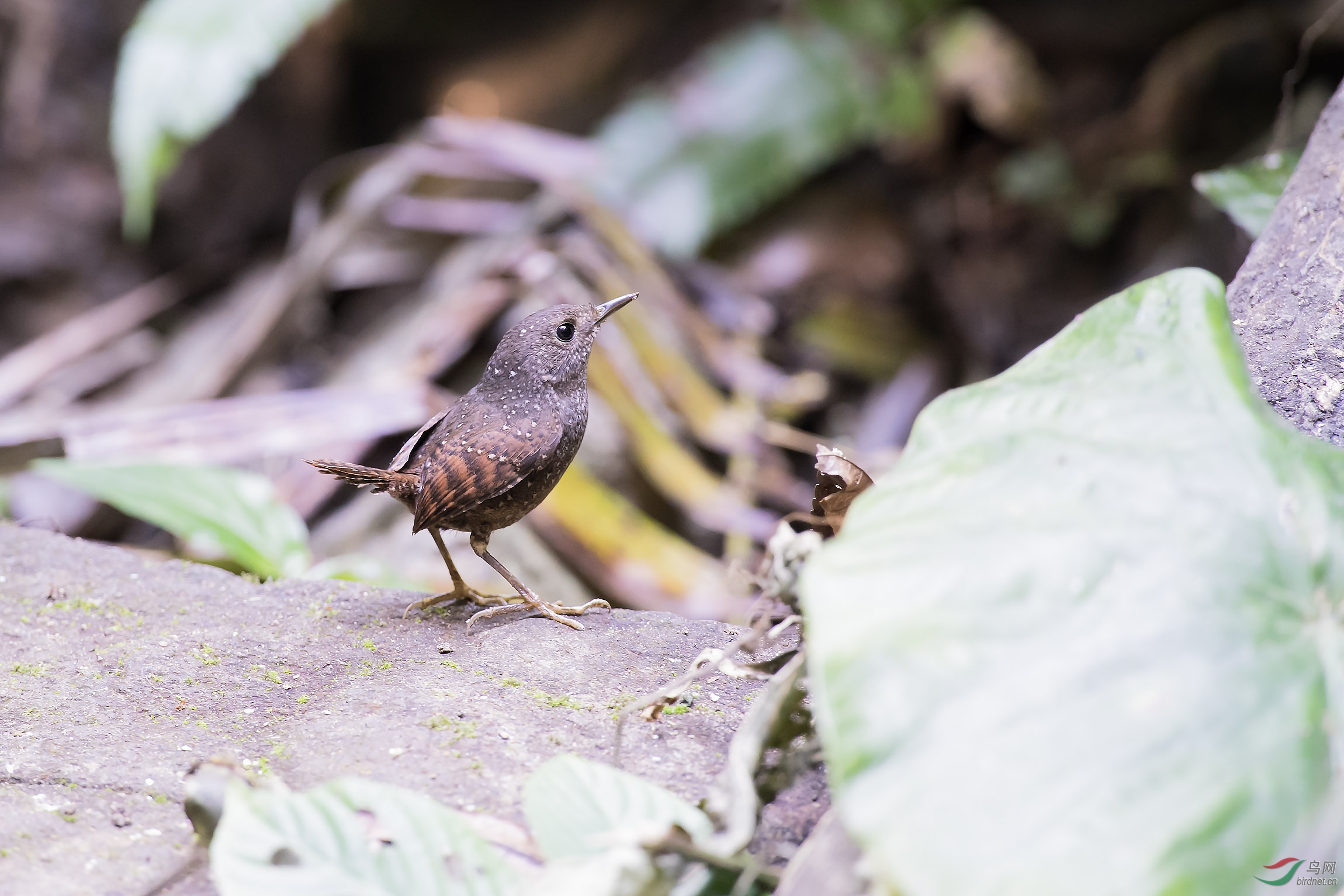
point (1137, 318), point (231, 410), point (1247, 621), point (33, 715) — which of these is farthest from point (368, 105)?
point (1247, 621)

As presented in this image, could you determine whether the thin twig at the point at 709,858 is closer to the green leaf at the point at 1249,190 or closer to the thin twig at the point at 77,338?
the green leaf at the point at 1249,190

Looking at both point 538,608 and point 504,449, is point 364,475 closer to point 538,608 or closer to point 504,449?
point 504,449

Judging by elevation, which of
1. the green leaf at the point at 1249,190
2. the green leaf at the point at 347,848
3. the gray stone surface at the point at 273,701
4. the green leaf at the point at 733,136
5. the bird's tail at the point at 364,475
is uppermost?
the green leaf at the point at 733,136

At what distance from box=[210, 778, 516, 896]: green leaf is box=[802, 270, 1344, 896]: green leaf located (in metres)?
0.60

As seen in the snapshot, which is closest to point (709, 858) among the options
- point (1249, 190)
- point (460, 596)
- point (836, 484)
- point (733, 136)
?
point (836, 484)

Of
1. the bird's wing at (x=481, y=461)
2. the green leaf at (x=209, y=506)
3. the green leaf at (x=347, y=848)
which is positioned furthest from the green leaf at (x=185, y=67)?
the green leaf at (x=347, y=848)

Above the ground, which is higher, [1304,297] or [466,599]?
[1304,297]

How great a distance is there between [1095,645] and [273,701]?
→ 1.67m

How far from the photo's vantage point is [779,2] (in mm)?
6699

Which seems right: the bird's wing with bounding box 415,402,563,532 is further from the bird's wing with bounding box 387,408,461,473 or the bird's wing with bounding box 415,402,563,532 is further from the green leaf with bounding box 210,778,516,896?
the green leaf with bounding box 210,778,516,896

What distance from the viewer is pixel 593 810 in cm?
161

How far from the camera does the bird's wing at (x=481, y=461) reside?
2660 mm

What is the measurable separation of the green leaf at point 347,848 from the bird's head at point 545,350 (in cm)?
150

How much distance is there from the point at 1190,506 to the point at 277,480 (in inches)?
162
